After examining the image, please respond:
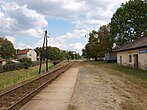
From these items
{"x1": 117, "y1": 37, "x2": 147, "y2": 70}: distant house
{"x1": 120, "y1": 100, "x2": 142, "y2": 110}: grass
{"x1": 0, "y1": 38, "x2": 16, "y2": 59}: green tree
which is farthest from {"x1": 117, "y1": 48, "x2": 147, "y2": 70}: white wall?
{"x1": 0, "y1": 38, "x2": 16, "y2": 59}: green tree

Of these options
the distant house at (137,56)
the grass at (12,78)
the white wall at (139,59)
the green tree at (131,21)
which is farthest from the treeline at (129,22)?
the grass at (12,78)

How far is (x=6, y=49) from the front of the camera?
346ft

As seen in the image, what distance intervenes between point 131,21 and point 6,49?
197 ft

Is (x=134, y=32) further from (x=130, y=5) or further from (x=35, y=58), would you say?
(x=35, y=58)

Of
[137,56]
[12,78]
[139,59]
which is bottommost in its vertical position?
[12,78]

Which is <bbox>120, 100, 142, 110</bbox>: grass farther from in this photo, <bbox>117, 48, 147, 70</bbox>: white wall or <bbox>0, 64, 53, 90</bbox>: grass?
<bbox>117, 48, 147, 70</bbox>: white wall

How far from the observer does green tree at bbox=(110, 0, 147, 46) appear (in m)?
57.4

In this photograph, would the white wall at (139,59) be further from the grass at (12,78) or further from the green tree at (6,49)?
the green tree at (6,49)

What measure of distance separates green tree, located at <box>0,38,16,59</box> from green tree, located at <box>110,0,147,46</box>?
57220 millimetres

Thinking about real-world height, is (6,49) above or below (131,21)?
below

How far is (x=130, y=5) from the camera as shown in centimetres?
5822

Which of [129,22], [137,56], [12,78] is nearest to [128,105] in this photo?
Answer: [12,78]

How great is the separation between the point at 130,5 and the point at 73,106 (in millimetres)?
51124

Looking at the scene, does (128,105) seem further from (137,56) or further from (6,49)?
(6,49)
